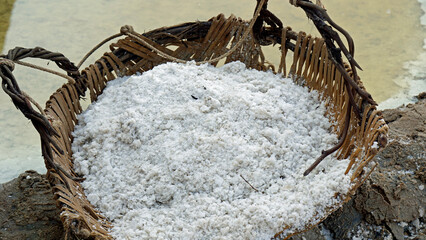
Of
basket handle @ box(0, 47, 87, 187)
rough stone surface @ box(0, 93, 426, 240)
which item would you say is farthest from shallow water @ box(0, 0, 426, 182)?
basket handle @ box(0, 47, 87, 187)

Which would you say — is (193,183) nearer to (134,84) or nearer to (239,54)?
(134,84)

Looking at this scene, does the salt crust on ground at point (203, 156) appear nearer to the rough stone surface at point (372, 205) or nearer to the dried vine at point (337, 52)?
the dried vine at point (337, 52)

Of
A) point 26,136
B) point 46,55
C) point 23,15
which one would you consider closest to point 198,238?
point 46,55

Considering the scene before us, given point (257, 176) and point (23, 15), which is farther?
point (23, 15)

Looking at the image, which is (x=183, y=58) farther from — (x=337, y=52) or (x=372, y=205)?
(x=372, y=205)

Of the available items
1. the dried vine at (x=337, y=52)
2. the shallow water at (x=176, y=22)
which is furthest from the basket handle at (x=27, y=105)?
the shallow water at (x=176, y=22)

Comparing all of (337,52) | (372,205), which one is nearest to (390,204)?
(372,205)
